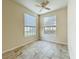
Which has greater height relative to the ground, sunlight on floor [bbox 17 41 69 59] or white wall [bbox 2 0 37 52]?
white wall [bbox 2 0 37 52]

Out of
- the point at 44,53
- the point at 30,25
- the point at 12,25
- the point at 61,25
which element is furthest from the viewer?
the point at 30,25

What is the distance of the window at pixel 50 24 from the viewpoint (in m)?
6.97

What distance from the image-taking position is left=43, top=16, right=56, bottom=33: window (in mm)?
6972

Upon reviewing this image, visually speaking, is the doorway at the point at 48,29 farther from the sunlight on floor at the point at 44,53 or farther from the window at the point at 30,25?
the sunlight on floor at the point at 44,53

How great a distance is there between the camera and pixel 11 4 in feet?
14.3

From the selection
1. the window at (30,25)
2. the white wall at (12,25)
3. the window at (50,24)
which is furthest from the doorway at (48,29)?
the white wall at (12,25)

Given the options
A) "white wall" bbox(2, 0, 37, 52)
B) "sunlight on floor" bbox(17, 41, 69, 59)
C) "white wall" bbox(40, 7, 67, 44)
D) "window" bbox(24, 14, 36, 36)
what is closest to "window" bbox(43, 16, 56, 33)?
"white wall" bbox(40, 7, 67, 44)

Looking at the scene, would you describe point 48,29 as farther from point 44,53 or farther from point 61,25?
point 44,53

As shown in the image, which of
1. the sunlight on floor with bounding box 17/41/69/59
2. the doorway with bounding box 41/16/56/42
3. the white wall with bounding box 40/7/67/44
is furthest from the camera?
the doorway with bounding box 41/16/56/42

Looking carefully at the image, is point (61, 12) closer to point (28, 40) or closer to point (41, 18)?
point (41, 18)

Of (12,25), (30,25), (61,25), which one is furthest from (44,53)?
(30,25)

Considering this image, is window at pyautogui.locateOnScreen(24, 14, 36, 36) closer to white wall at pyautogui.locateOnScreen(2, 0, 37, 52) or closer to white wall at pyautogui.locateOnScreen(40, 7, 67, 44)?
white wall at pyautogui.locateOnScreen(2, 0, 37, 52)

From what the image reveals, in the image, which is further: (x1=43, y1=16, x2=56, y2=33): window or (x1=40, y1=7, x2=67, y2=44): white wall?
(x1=43, y1=16, x2=56, y2=33): window

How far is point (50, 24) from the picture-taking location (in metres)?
7.27
